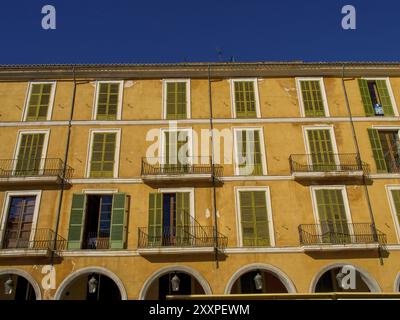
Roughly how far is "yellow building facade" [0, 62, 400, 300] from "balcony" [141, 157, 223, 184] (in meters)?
0.07

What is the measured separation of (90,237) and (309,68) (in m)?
13.8

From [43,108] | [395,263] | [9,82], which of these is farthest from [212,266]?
[9,82]

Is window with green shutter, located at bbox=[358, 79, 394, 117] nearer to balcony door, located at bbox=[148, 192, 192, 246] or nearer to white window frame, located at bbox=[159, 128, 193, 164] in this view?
white window frame, located at bbox=[159, 128, 193, 164]

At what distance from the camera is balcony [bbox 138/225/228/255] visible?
1577 cm

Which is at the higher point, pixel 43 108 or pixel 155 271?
pixel 43 108

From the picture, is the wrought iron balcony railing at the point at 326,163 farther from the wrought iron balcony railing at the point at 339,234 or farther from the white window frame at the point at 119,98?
the white window frame at the point at 119,98

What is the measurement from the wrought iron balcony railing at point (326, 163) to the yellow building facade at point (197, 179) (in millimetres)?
58

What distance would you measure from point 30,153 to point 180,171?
716 cm

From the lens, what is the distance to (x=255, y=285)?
1727cm

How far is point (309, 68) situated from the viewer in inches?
798

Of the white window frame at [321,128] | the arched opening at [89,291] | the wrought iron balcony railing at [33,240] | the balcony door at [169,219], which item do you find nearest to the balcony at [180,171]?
the balcony door at [169,219]

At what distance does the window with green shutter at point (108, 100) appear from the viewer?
1930 cm
